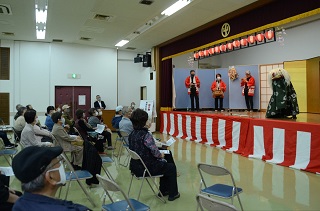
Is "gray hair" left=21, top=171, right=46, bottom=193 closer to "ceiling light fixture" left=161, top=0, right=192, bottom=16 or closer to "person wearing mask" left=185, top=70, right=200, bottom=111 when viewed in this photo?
"ceiling light fixture" left=161, top=0, right=192, bottom=16

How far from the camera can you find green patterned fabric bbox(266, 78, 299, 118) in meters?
5.58

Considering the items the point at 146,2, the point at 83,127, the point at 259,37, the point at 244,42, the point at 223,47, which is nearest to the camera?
the point at 83,127

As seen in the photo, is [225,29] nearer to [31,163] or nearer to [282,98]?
[282,98]

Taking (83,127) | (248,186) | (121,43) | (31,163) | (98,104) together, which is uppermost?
(121,43)

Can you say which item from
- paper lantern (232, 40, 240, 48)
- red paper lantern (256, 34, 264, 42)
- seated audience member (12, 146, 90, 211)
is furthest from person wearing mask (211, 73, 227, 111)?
seated audience member (12, 146, 90, 211)

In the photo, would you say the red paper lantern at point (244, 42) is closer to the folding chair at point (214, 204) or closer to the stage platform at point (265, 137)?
the stage platform at point (265, 137)

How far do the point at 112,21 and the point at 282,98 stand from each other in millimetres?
4961

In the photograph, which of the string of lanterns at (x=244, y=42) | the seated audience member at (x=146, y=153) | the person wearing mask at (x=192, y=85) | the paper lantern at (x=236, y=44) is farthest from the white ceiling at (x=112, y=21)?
the seated audience member at (x=146, y=153)

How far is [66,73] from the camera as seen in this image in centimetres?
1073

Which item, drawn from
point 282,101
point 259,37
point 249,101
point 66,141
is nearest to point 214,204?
point 66,141

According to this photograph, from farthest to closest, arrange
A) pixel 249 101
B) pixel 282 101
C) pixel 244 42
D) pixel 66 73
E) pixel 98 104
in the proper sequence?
1. pixel 98 104
2. pixel 66 73
3. pixel 249 101
4. pixel 244 42
5. pixel 282 101

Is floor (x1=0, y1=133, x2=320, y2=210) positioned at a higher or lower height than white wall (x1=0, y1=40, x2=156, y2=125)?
lower

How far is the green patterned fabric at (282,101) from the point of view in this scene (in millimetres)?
5582

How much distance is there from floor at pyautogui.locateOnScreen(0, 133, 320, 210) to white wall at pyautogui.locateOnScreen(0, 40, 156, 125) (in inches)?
202
